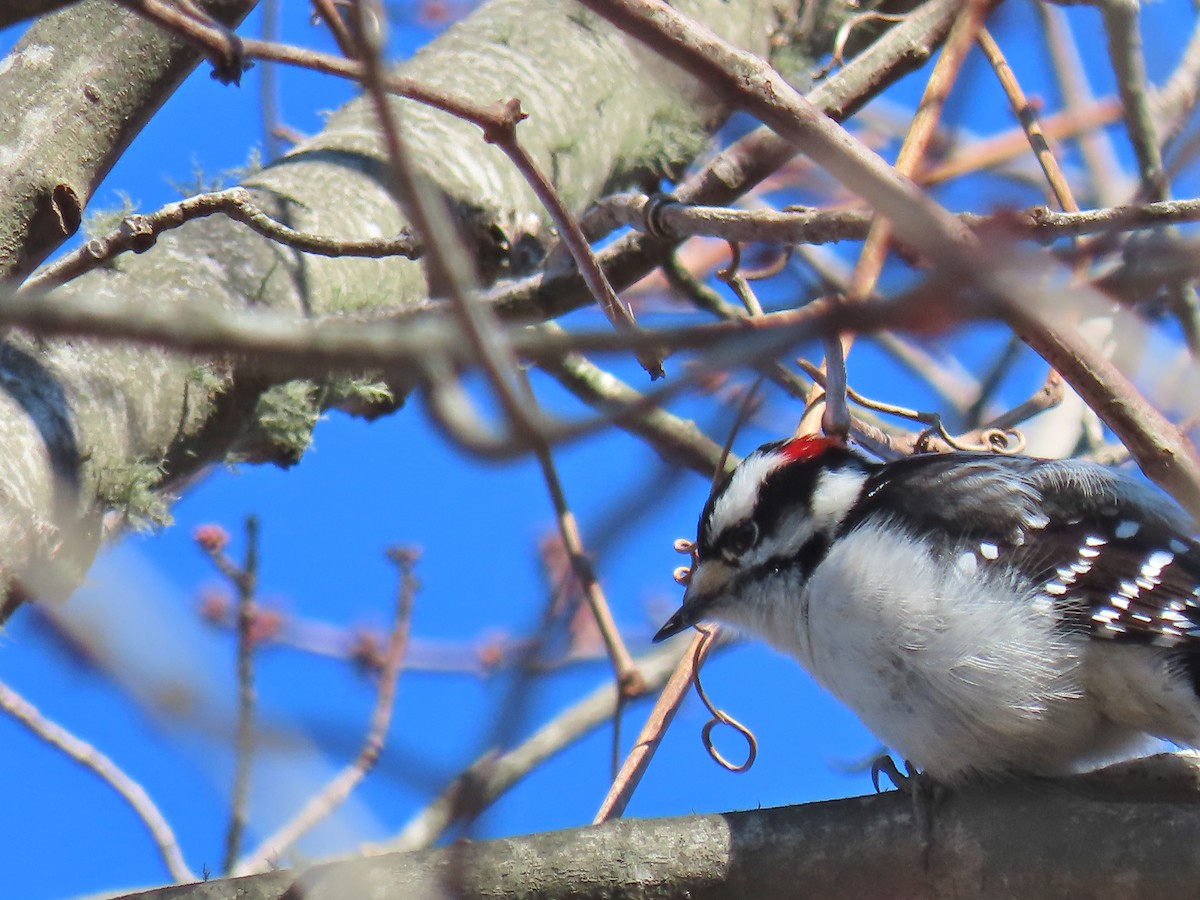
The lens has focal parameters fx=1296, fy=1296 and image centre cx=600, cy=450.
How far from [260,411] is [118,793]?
42.6 inches

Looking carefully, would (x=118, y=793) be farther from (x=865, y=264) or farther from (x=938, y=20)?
(x=938, y=20)

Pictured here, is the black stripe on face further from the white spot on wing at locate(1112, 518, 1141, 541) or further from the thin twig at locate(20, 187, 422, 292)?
the thin twig at locate(20, 187, 422, 292)

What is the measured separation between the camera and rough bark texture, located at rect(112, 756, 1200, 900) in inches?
71.6

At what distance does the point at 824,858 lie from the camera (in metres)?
1.94

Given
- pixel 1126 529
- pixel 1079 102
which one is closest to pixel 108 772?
pixel 1126 529

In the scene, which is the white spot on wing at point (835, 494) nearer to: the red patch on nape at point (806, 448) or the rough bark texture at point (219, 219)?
the red patch on nape at point (806, 448)

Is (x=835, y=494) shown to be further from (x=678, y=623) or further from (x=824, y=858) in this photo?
(x=824, y=858)

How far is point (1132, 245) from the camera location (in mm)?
964

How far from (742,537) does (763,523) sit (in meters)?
0.06

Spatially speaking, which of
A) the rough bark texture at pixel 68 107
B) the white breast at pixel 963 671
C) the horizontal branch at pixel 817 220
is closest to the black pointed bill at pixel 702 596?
the white breast at pixel 963 671

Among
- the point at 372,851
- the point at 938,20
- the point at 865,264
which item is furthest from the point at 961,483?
the point at 372,851

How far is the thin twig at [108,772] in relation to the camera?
2955 millimetres

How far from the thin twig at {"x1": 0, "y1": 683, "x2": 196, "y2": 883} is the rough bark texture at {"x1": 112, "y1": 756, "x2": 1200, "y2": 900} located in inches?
49.4

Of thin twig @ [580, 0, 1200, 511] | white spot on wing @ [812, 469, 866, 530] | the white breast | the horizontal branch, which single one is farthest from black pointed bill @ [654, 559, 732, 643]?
thin twig @ [580, 0, 1200, 511]
